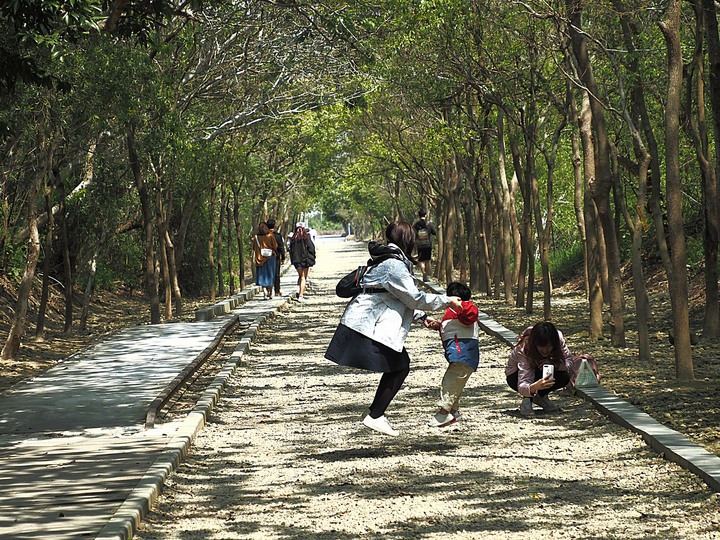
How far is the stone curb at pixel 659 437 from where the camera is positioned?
7.81 meters

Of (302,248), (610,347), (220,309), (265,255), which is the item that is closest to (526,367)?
(610,347)

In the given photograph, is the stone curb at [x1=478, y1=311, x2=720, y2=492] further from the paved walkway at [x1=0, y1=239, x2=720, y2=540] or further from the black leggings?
the black leggings

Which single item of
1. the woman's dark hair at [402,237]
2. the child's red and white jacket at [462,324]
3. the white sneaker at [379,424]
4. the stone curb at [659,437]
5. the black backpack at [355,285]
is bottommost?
the stone curb at [659,437]

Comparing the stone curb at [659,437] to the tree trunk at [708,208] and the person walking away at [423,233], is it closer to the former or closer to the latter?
the tree trunk at [708,208]

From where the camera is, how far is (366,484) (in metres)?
8.24

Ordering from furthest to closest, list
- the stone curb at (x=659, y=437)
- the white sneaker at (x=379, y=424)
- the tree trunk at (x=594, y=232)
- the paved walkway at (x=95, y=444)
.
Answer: the tree trunk at (x=594, y=232) → the white sneaker at (x=379, y=424) → the stone curb at (x=659, y=437) → the paved walkway at (x=95, y=444)

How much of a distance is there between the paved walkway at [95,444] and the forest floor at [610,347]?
0.50 meters

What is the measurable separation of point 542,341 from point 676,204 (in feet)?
7.70

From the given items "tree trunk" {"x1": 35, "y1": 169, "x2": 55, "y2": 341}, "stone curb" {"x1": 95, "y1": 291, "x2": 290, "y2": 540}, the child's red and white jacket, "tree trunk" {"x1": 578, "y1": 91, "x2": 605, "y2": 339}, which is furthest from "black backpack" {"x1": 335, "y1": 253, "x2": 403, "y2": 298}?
"tree trunk" {"x1": 35, "y1": 169, "x2": 55, "y2": 341}

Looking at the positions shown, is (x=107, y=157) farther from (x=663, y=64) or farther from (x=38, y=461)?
(x=38, y=461)

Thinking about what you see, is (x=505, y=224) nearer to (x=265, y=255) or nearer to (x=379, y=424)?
(x=265, y=255)

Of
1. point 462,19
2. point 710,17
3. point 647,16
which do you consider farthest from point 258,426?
point 462,19

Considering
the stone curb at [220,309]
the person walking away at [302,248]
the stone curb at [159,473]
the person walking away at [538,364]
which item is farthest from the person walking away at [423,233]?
the person walking away at [538,364]

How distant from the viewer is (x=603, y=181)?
15.4 m
